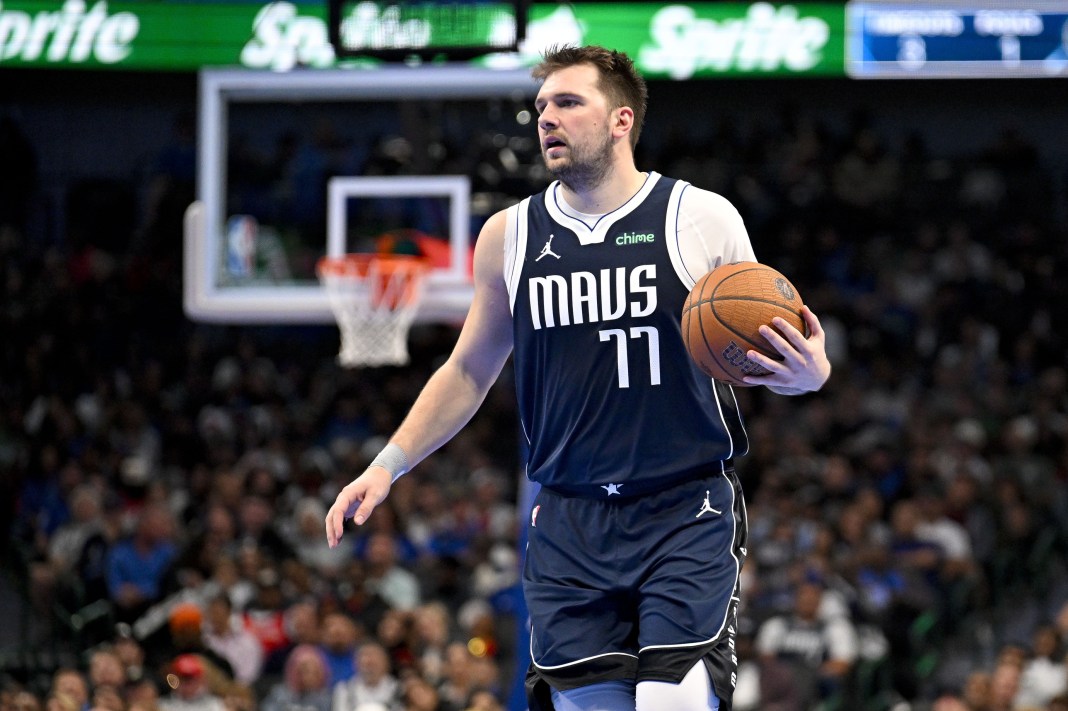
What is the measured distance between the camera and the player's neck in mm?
4664

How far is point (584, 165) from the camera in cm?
458

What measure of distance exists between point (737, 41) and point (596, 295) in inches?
332

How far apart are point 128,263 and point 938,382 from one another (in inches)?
383

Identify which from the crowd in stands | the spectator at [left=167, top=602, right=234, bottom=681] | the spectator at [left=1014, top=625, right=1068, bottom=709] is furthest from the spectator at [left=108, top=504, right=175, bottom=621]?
the spectator at [left=1014, top=625, right=1068, bottom=709]

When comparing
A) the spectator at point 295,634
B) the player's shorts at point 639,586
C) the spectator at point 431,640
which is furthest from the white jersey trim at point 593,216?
the spectator at point 295,634

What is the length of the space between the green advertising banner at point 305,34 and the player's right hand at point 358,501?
7.48 meters

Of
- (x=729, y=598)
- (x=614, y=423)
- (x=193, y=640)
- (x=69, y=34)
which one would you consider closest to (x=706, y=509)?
(x=729, y=598)

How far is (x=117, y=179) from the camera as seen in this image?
17.9 meters

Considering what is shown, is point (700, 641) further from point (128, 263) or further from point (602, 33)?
point (128, 263)

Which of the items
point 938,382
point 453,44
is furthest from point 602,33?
point 938,382

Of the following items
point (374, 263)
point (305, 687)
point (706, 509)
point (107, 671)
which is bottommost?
point (305, 687)

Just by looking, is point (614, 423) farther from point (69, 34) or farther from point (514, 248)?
point (69, 34)

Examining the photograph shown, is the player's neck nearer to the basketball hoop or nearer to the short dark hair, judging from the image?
the short dark hair

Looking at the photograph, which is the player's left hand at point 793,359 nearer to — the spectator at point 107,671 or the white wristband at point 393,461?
the white wristband at point 393,461
